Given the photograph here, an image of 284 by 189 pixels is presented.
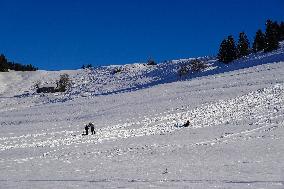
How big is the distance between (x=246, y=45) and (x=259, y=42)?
2.48 m

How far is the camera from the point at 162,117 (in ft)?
133

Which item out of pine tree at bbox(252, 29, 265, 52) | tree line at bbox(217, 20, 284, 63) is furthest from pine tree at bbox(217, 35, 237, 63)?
pine tree at bbox(252, 29, 265, 52)

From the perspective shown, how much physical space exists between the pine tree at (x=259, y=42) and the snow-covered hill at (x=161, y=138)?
1238 centimetres

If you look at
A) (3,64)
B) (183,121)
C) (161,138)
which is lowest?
(161,138)

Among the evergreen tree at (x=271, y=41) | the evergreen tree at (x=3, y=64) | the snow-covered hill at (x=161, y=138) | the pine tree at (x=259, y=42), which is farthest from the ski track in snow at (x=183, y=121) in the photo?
the evergreen tree at (x=3, y=64)

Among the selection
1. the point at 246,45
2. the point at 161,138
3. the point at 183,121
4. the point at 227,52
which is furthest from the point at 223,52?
the point at 161,138

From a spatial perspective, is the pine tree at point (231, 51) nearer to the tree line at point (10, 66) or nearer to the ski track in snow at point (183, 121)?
the ski track in snow at point (183, 121)

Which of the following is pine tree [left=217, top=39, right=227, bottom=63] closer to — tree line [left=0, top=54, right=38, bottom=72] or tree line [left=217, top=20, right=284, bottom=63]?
tree line [left=217, top=20, right=284, bottom=63]

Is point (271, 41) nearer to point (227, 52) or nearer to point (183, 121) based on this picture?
point (227, 52)

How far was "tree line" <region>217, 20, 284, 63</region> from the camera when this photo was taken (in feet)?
266

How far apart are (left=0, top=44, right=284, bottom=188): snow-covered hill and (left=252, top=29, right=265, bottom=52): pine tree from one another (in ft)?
40.6

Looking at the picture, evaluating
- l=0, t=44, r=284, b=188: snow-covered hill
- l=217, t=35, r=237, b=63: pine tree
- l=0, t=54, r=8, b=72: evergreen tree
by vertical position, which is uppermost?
l=0, t=54, r=8, b=72: evergreen tree

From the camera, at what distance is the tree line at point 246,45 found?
266ft

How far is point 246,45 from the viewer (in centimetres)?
8900
